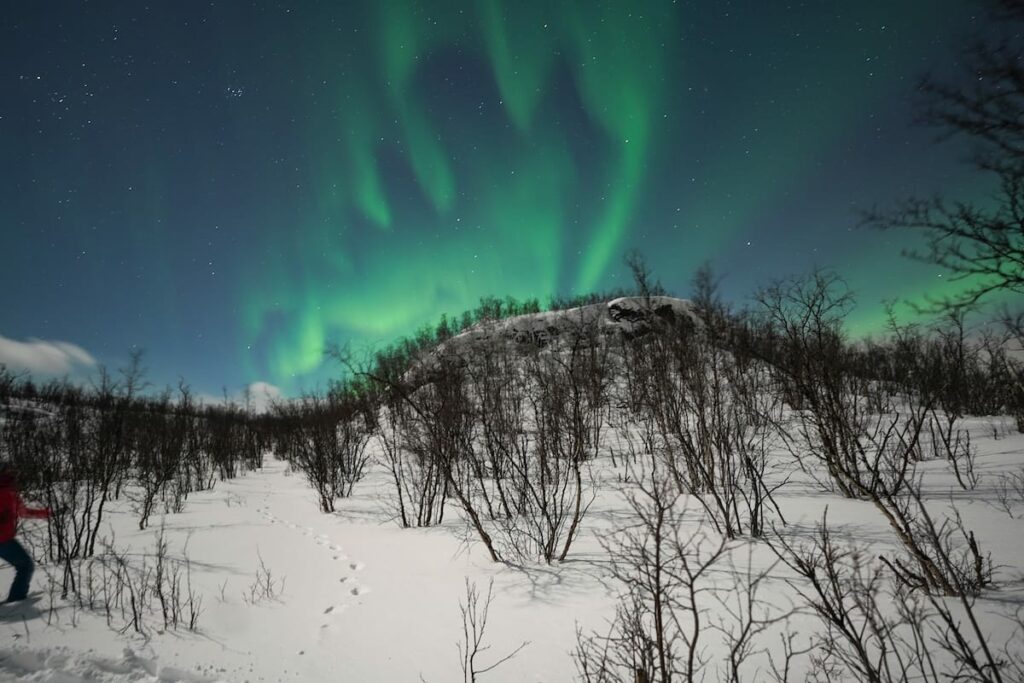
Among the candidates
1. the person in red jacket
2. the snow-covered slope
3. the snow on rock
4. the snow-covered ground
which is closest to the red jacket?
the person in red jacket

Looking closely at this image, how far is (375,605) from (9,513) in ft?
18.5

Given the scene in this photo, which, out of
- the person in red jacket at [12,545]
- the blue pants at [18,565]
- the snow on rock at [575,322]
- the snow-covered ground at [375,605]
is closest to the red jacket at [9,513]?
the person in red jacket at [12,545]

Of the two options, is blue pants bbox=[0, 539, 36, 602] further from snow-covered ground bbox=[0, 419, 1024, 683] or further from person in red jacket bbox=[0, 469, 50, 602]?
snow-covered ground bbox=[0, 419, 1024, 683]

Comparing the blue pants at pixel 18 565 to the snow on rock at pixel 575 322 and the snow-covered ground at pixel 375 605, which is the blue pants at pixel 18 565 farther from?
the snow on rock at pixel 575 322

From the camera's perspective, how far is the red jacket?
18.0 feet

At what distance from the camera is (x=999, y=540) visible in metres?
5.16

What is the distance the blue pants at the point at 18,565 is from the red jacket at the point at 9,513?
0.41 feet

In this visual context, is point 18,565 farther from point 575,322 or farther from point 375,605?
point 575,322

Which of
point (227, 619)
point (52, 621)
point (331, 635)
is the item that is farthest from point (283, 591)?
point (52, 621)

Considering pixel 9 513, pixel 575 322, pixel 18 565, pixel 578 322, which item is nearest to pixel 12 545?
pixel 18 565

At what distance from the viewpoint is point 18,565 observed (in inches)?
220

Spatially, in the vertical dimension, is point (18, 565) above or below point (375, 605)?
above

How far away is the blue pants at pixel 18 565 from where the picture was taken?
215 inches

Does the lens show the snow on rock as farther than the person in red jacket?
Yes
